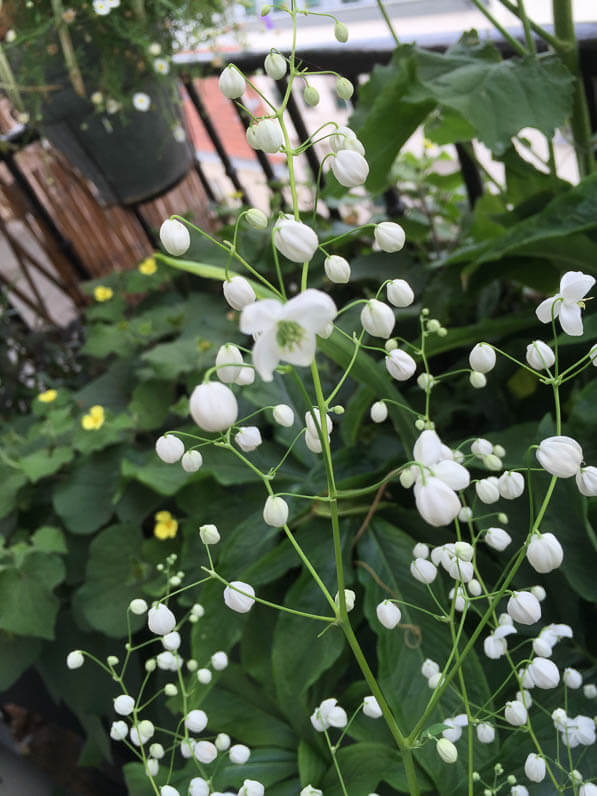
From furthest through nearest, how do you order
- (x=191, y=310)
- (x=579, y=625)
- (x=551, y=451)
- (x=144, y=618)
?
(x=191, y=310) < (x=144, y=618) < (x=579, y=625) < (x=551, y=451)

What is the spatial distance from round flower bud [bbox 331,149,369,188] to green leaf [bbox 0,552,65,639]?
86 cm

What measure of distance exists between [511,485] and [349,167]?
23cm

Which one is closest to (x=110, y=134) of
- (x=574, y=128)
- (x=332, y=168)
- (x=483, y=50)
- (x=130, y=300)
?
(x=130, y=300)

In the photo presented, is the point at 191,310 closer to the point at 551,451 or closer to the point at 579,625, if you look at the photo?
the point at 579,625

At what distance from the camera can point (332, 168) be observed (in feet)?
1.45

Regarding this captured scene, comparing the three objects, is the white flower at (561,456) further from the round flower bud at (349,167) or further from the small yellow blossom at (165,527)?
the small yellow blossom at (165,527)

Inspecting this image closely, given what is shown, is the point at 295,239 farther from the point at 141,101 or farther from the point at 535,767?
the point at 141,101

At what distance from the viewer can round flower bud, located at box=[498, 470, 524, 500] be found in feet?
1.58

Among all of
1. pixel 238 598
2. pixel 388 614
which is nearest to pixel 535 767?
pixel 388 614

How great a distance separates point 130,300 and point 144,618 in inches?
38.8

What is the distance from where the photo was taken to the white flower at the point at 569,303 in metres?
0.46

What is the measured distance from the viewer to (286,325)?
0.36 metres

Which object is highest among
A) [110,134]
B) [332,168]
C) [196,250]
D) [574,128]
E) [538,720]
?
[332,168]

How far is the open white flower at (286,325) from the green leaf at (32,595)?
863 millimetres
